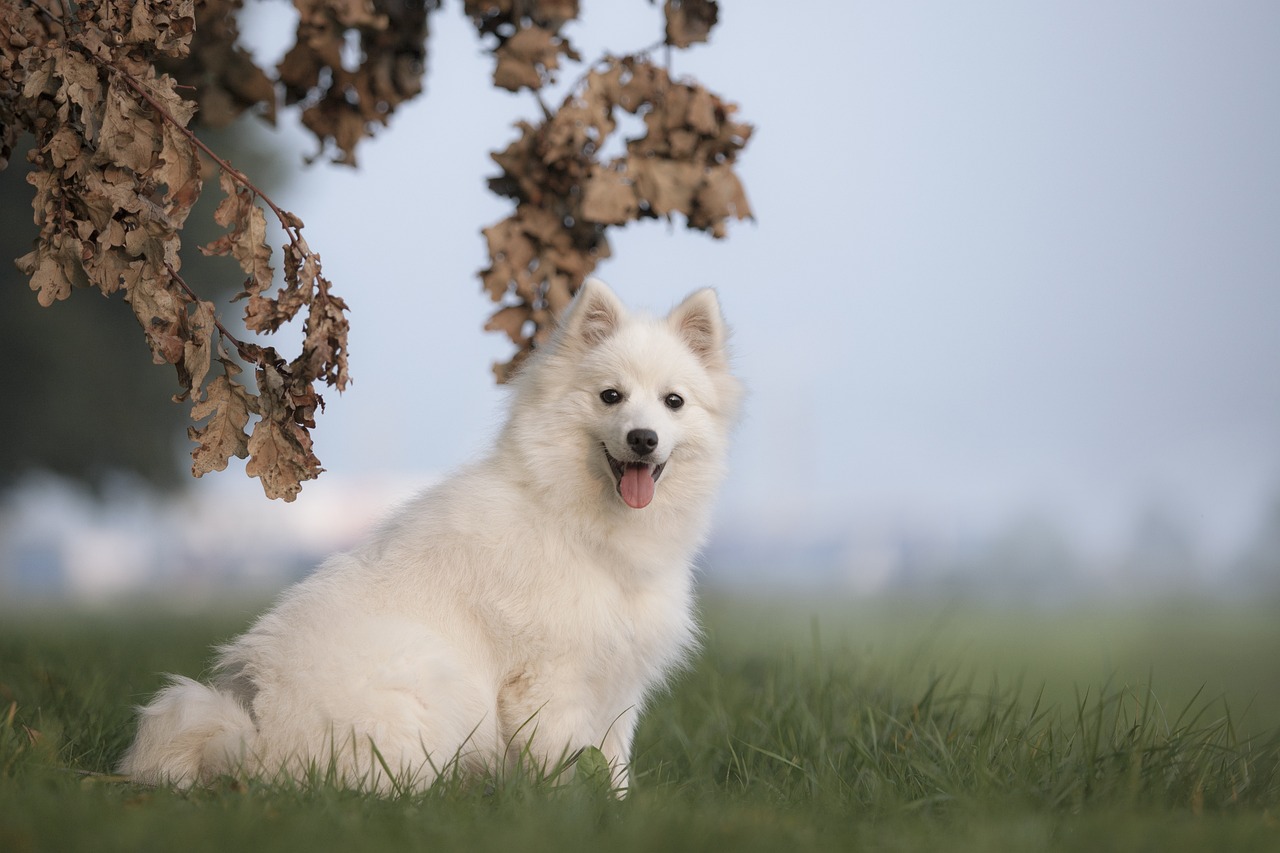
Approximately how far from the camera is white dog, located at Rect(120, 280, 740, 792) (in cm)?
397

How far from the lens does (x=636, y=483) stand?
181 inches

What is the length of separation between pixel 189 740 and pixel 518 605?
1332mm

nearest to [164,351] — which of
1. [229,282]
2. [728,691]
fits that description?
[728,691]

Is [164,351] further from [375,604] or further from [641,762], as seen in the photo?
[641,762]

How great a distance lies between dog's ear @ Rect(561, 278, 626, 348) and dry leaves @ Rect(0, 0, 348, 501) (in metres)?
1.03

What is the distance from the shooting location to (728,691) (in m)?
6.67

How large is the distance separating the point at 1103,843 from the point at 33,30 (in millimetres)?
5390

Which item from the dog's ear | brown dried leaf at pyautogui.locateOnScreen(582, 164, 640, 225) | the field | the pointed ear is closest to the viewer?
the field

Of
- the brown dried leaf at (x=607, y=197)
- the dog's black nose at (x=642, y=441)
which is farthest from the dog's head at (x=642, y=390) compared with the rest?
the brown dried leaf at (x=607, y=197)

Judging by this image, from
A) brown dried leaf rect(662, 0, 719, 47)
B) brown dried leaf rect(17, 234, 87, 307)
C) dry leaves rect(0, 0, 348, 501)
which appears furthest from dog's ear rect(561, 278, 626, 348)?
brown dried leaf rect(662, 0, 719, 47)

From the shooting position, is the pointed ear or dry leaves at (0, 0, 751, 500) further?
the pointed ear

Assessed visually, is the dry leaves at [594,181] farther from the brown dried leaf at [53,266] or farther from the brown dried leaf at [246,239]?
the brown dried leaf at [53,266]

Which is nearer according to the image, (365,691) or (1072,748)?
(365,691)

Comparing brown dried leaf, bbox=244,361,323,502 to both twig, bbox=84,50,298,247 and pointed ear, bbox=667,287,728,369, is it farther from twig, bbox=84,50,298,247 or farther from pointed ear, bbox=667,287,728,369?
pointed ear, bbox=667,287,728,369
